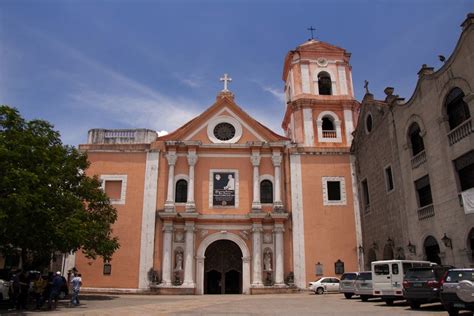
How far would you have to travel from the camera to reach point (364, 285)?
709 inches

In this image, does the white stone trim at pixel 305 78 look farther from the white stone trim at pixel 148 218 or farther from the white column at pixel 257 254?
the white stone trim at pixel 148 218

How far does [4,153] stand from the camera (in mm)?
14516

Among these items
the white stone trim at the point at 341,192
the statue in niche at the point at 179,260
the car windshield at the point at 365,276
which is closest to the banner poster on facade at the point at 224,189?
the statue in niche at the point at 179,260

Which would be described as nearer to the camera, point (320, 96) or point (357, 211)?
point (357, 211)

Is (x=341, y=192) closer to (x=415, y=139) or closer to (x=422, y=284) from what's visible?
(x=415, y=139)

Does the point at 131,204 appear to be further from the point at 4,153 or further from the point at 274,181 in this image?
the point at 4,153

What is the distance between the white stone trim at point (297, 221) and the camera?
25734 mm

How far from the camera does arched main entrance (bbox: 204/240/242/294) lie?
2620 cm

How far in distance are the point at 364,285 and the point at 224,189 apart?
11443 millimetres

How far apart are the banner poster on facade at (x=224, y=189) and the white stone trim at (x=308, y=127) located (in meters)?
5.45

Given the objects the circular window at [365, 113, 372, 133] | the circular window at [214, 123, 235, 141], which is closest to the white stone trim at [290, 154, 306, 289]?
the circular window at [214, 123, 235, 141]

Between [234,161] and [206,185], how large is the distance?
7.79 feet

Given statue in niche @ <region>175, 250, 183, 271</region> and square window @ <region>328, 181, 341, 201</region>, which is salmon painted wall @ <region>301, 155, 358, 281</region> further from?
statue in niche @ <region>175, 250, 183, 271</region>

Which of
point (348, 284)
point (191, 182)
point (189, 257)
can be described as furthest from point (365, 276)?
point (191, 182)
